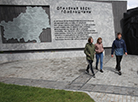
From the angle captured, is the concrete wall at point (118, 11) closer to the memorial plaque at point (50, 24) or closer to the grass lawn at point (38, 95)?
the memorial plaque at point (50, 24)

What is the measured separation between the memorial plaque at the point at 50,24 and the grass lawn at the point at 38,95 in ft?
21.8

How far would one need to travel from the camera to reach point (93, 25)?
442 inches

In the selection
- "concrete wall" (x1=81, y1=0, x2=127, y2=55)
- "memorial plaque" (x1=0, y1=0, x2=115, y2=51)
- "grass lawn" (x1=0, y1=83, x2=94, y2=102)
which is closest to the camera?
"grass lawn" (x1=0, y1=83, x2=94, y2=102)

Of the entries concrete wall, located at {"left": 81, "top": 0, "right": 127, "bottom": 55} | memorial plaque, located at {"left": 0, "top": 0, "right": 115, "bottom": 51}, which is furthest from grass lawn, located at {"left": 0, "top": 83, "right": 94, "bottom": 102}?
concrete wall, located at {"left": 81, "top": 0, "right": 127, "bottom": 55}

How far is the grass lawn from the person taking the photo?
11.7 ft

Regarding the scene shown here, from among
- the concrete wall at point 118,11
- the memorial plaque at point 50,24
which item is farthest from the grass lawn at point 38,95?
the concrete wall at point 118,11

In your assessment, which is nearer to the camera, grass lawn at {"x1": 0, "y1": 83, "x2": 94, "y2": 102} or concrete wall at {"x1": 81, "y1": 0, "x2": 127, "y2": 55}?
grass lawn at {"x1": 0, "y1": 83, "x2": 94, "y2": 102}

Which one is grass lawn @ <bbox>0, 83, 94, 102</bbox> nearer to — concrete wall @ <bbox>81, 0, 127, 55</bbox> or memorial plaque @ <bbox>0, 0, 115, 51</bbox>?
memorial plaque @ <bbox>0, 0, 115, 51</bbox>

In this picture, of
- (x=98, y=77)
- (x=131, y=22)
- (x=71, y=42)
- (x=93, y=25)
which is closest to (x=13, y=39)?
(x=71, y=42)

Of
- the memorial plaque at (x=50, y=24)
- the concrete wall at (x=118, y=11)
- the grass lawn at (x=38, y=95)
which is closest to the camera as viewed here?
A: the grass lawn at (x=38, y=95)

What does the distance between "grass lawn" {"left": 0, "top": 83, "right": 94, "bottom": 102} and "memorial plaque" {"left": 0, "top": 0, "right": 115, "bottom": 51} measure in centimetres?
665

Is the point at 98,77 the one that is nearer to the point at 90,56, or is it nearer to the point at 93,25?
the point at 90,56

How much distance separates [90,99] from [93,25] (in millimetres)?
8657

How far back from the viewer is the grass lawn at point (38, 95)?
11.7ft
